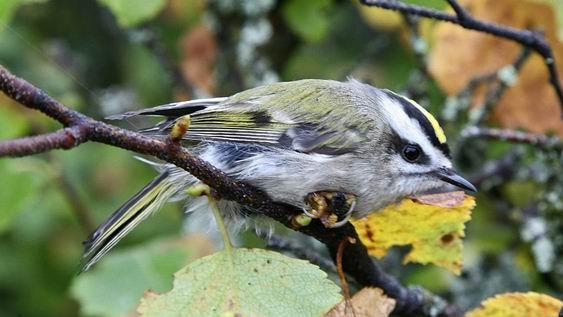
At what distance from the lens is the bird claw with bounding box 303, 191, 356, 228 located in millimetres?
2414

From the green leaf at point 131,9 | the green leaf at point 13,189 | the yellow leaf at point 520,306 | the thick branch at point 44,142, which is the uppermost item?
the green leaf at point 131,9

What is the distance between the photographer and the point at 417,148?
2906mm

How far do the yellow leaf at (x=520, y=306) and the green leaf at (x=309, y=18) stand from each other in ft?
6.05

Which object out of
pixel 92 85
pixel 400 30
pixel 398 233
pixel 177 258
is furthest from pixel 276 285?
pixel 92 85

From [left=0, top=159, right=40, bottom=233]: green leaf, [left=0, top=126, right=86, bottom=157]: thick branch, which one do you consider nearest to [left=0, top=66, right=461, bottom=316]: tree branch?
[left=0, top=126, right=86, bottom=157]: thick branch

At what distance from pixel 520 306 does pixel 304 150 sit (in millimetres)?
815

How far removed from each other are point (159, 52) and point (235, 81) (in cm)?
48

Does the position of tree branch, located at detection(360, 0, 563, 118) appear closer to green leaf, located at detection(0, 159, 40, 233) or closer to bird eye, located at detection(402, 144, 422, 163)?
bird eye, located at detection(402, 144, 422, 163)

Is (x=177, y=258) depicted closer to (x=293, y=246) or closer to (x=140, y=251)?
(x=140, y=251)

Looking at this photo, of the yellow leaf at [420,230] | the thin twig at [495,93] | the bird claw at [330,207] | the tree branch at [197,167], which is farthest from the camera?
the thin twig at [495,93]

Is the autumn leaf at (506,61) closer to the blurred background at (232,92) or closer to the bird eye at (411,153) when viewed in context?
the blurred background at (232,92)

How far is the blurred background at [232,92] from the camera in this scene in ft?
12.2

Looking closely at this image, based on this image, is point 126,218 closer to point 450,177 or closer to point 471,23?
point 450,177

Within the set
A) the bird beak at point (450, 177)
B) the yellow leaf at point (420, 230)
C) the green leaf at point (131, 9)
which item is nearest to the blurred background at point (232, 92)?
the green leaf at point (131, 9)
